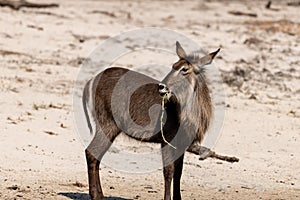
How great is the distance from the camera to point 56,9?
16766 mm

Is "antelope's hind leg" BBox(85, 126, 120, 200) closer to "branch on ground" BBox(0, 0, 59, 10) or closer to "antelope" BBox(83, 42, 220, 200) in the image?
"antelope" BBox(83, 42, 220, 200)

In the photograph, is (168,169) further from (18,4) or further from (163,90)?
(18,4)

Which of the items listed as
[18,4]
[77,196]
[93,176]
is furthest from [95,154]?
[18,4]

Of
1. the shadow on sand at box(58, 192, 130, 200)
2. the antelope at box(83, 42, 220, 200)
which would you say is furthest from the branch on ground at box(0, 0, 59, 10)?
the shadow on sand at box(58, 192, 130, 200)

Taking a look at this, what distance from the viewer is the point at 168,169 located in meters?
5.96

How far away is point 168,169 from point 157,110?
47 cm

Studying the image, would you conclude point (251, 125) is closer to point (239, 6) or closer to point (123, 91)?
point (123, 91)

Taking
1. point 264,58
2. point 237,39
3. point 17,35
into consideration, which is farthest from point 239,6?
point 17,35

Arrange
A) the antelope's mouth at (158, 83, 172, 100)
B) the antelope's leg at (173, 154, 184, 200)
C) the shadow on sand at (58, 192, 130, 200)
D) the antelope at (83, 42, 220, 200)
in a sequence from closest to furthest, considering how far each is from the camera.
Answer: the antelope's mouth at (158, 83, 172, 100)
the antelope at (83, 42, 220, 200)
the antelope's leg at (173, 154, 184, 200)
the shadow on sand at (58, 192, 130, 200)

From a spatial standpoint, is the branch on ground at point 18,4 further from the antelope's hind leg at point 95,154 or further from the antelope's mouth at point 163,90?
the antelope's mouth at point 163,90

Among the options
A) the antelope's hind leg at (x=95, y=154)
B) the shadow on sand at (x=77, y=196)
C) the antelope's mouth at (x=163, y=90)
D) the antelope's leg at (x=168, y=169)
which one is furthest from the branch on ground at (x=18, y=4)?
the antelope's mouth at (x=163, y=90)

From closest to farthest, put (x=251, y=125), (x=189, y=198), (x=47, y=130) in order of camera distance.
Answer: (x=189, y=198) → (x=47, y=130) → (x=251, y=125)

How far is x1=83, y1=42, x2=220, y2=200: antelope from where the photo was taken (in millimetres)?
5891

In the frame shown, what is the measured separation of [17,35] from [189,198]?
7.22 metres
